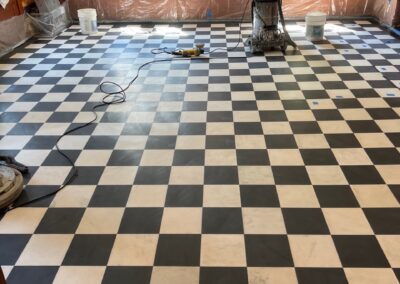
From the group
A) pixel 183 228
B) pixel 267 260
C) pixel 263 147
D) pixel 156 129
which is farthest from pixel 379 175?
pixel 156 129

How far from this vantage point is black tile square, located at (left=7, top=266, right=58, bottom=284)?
243 cm

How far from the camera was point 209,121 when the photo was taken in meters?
4.25

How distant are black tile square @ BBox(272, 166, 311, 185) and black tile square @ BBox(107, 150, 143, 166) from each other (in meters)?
1.20

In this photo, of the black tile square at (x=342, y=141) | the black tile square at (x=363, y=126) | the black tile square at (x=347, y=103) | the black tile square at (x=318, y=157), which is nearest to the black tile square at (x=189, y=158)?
the black tile square at (x=318, y=157)

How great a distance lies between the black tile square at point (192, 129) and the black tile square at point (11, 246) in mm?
1787

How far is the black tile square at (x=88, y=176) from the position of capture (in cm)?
335

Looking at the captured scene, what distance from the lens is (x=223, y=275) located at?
2.42m

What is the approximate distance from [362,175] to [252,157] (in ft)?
2.96

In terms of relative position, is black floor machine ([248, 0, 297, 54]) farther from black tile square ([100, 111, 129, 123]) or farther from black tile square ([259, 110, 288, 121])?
black tile square ([100, 111, 129, 123])

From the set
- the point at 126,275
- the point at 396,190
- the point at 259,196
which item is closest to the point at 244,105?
the point at 259,196

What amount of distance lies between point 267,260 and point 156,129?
6.64 feet

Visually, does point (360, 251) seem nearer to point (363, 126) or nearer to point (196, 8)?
point (363, 126)

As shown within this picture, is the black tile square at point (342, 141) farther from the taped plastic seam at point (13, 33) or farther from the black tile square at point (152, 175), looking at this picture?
the taped plastic seam at point (13, 33)

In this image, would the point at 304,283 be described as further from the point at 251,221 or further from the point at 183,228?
the point at 183,228
